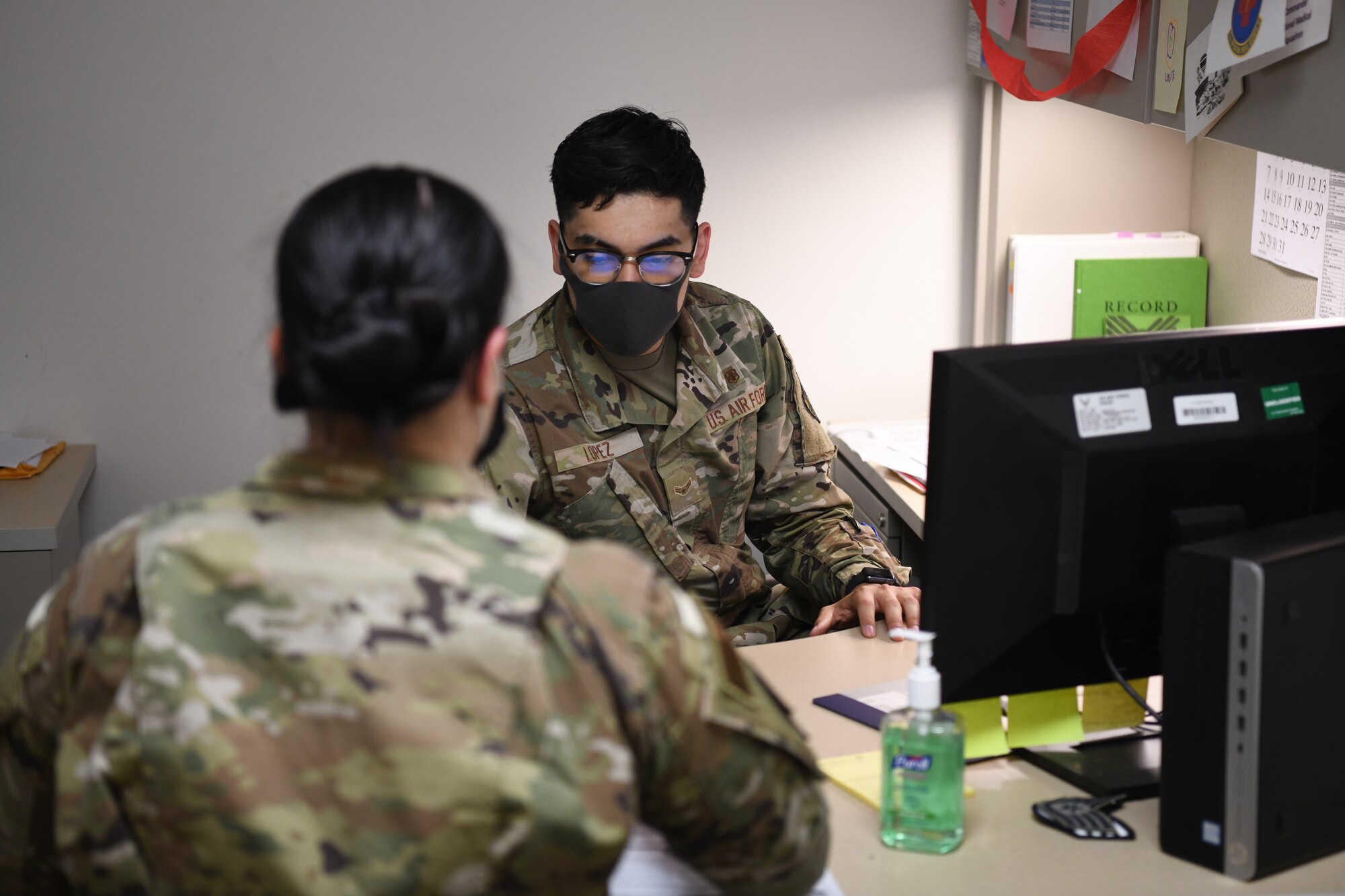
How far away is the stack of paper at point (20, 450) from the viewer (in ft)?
7.75

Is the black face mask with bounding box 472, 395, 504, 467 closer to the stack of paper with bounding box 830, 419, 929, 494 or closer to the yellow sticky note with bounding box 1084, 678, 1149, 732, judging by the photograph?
the yellow sticky note with bounding box 1084, 678, 1149, 732

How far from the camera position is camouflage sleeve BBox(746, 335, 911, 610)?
6.08 feet

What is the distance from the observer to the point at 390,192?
738mm

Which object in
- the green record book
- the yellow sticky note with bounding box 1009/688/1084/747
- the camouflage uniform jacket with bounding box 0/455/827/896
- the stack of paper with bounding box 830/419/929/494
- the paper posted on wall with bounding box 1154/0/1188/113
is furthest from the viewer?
the green record book

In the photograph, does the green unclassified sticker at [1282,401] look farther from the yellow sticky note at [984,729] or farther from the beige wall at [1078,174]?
the beige wall at [1078,174]

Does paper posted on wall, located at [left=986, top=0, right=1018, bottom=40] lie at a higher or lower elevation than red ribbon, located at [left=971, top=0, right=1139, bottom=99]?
higher

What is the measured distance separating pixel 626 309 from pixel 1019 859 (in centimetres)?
95

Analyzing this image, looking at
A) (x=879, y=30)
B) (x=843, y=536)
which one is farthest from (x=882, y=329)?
(x=843, y=536)

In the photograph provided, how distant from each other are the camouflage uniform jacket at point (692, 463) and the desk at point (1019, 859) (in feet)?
1.97

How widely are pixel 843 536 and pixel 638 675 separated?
1.14 m

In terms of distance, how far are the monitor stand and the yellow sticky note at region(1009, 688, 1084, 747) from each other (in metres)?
0.02

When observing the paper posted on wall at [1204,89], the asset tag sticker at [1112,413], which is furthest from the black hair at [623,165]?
the asset tag sticker at [1112,413]

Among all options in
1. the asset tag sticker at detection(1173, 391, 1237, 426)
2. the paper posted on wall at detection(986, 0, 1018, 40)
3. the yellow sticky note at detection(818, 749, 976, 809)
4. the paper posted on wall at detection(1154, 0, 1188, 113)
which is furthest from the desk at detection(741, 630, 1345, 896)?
the paper posted on wall at detection(986, 0, 1018, 40)

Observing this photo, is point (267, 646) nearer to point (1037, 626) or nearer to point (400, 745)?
point (400, 745)
